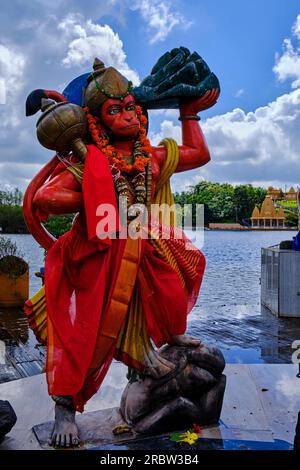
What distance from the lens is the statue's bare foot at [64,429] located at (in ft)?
9.93

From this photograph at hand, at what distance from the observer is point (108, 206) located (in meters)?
2.99

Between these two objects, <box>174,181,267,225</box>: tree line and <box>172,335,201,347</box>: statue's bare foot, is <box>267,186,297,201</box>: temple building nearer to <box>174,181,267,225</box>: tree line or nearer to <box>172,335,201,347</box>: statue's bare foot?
<box>174,181,267,225</box>: tree line

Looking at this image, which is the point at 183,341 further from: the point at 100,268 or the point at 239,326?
the point at 239,326

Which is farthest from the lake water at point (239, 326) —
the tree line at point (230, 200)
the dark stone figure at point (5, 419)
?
the tree line at point (230, 200)

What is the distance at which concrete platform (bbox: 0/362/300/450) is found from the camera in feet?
10.5

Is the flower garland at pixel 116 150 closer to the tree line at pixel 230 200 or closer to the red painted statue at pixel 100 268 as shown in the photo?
the red painted statue at pixel 100 268

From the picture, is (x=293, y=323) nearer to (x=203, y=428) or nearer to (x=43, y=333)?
(x=203, y=428)

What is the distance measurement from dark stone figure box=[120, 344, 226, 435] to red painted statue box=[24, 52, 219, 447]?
0.24ft

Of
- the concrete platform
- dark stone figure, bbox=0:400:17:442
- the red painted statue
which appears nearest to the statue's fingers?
the red painted statue

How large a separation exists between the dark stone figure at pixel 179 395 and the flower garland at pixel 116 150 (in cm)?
126

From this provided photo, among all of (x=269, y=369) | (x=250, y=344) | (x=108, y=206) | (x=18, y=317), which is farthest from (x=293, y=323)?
(x=108, y=206)

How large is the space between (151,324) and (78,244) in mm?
695

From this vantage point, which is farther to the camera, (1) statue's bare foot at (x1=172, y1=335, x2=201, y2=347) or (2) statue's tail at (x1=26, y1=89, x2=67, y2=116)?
(1) statue's bare foot at (x1=172, y1=335, x2=201, y2=347)

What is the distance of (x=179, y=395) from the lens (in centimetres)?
330
